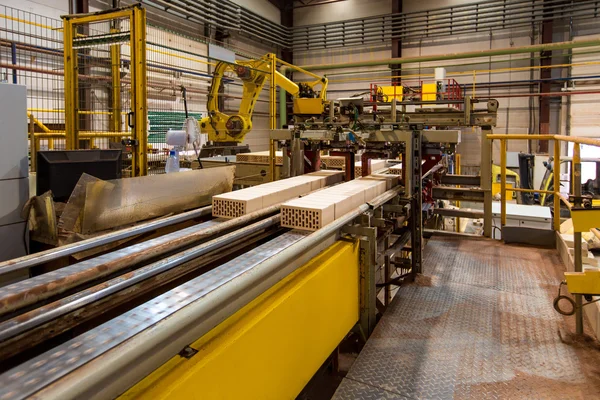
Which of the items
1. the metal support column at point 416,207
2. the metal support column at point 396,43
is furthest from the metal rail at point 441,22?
the metal support column at point 416,207

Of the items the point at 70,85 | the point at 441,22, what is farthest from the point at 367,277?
the point at 441,22

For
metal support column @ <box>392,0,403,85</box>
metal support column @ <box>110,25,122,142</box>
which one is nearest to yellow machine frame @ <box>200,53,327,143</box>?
metal support column @ <box>110,25,122,142</box>

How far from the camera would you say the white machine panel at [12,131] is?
114 inches

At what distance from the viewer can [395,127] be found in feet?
11.7

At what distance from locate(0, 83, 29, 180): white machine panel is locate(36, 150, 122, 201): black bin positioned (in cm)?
20

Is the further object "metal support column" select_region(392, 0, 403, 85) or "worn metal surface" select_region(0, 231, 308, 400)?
"metal support column" select_region(392, 0, 403, 85)

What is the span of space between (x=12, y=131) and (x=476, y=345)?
3.35 m

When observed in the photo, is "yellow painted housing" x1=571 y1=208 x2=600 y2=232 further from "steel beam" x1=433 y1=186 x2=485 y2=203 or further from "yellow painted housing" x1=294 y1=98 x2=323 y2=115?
"yellow painted housing" x1=294 y1=98 x2=323 y2=115

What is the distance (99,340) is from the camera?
3.66 ft

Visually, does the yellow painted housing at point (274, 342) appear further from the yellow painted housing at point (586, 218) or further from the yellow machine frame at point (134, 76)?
the yellow machine frame at point (134, 76)

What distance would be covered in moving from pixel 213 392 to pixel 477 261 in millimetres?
3278

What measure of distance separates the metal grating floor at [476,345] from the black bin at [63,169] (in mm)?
2574

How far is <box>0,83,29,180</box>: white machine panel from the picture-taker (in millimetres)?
2902

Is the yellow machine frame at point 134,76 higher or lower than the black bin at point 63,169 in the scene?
higher
